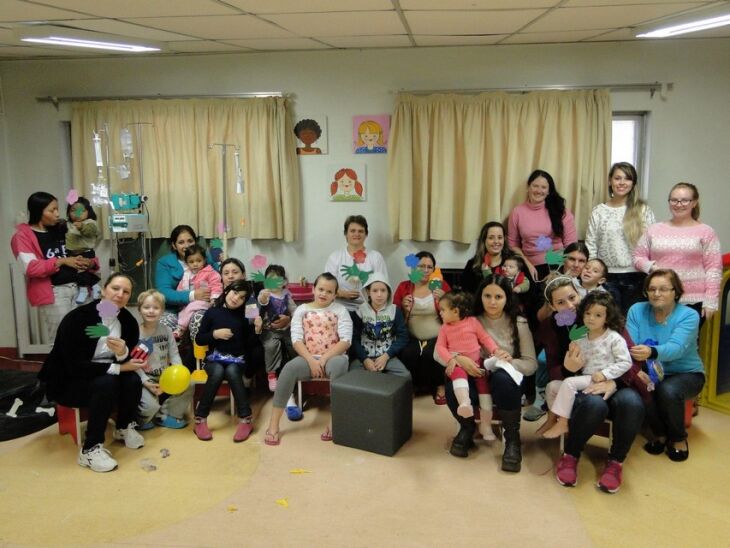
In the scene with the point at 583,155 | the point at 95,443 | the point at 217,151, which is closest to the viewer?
the point at 95,443

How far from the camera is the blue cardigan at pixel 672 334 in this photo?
9.23 ft

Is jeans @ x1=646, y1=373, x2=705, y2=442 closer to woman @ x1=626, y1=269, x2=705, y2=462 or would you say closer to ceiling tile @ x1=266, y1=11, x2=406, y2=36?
woman @ x1=626, y1=269, x2=705, y2=462

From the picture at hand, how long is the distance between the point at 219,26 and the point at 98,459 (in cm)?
259

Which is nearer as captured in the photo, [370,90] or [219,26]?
[219,26]

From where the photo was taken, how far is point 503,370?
2.81 m

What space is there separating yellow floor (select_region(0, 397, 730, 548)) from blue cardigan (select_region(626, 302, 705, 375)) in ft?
1.56

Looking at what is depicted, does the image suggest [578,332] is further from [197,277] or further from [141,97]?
[141,97]

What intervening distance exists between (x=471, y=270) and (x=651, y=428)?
1.50 metres

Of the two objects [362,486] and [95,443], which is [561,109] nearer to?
[362,486]

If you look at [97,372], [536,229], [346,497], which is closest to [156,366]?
[97,372]

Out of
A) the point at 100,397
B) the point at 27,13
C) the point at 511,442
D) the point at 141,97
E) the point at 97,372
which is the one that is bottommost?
the point at 511,442

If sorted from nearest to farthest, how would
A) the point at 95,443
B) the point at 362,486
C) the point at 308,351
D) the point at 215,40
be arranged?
the point at 362,486, the point at 95,443, the point at 308,351, the point at 215,40

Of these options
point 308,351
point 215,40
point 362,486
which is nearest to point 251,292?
point 308,351

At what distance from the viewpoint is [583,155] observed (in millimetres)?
4184
